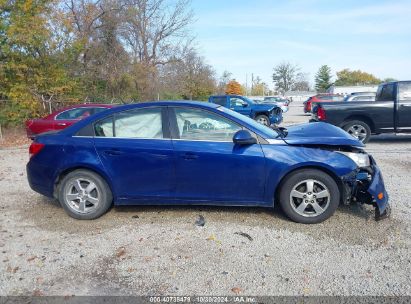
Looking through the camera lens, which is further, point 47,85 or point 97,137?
point 47,85

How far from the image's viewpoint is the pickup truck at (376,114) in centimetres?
1013

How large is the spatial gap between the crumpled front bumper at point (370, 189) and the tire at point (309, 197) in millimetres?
211

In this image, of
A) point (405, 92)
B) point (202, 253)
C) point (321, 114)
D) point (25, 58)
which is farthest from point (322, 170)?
point (25, 58)

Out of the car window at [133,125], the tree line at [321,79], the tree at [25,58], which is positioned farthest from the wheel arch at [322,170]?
the tree line at [321,79]

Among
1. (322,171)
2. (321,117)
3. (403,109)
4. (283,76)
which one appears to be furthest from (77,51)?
(283,76)

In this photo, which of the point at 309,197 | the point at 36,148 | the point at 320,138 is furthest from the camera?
the point at 36,148

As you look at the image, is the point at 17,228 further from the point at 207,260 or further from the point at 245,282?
the point at 245,282

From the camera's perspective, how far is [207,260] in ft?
11.8

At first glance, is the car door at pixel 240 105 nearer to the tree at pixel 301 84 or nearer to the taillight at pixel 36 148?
the taillight at pixel 36 148

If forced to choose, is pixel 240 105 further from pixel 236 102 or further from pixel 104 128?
pixel 104 128

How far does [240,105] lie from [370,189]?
1336cm

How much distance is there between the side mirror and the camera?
13.9 ft

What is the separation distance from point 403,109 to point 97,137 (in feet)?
29.9

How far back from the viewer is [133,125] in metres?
4.68
